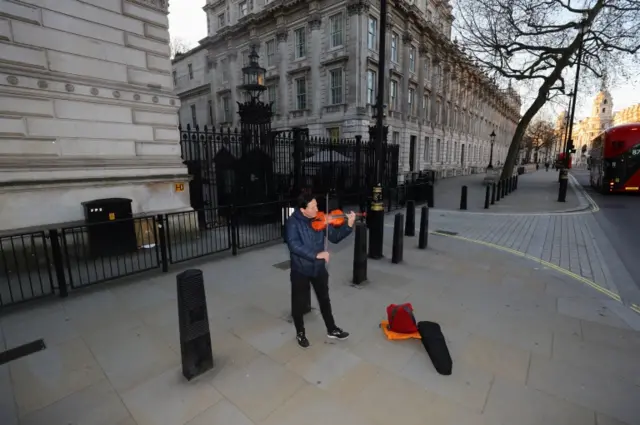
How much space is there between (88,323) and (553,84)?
3093 cm

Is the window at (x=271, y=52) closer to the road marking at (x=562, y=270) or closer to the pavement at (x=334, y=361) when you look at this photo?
the road marking at (x=562, y=270)

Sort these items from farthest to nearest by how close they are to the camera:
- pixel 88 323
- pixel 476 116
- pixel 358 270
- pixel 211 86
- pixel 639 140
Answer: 1. pixel 476 116
2. pixel 211 86
3. pixel 639 140
4. pixel 358 270
5. pixel 88 323

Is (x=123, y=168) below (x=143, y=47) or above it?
below

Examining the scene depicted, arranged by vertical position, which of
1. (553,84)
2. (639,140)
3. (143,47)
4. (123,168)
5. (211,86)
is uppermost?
(211,86)

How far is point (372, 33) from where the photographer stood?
24531 millimetres

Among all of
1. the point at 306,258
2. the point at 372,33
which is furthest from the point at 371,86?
the point at 306,258

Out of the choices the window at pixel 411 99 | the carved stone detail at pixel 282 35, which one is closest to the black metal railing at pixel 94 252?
the carved stone detail at pixel 282 35

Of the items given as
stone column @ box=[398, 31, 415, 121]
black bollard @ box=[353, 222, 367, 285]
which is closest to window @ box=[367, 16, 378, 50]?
stone column @ box=[398, 31, 415, 121]

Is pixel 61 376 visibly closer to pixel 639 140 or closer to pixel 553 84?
pixel 639 140

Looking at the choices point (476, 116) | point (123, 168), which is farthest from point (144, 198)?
point (476, 116)

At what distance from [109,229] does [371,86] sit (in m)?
23.1

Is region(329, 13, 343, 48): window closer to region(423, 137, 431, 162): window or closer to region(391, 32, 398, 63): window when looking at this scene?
region(391, 32, 398, 63): window

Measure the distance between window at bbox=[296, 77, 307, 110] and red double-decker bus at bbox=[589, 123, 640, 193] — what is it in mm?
21824

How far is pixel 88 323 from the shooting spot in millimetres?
4133
